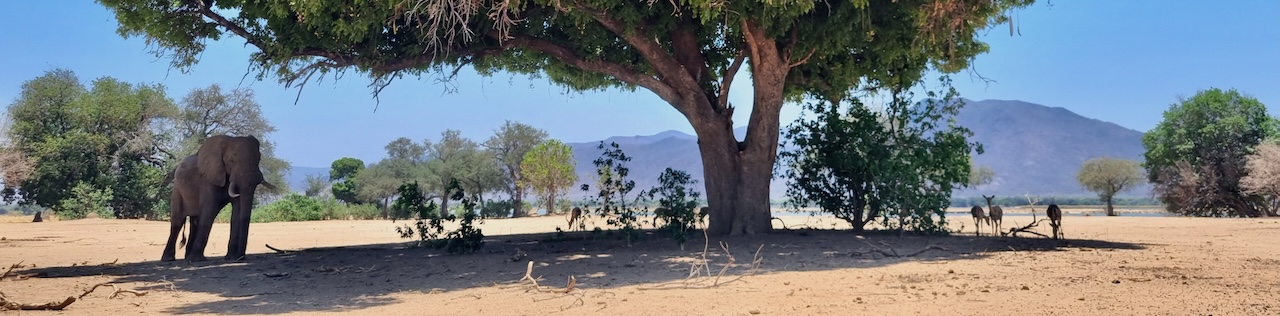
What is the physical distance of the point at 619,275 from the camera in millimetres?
10086

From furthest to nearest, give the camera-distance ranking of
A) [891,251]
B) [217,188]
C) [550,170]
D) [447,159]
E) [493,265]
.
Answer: [447,159] < [550,170] < [217,188] < [891,251] < [493,265]

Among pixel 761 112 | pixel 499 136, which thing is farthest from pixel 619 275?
pixel 499 136

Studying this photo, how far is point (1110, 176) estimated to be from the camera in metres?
55.2

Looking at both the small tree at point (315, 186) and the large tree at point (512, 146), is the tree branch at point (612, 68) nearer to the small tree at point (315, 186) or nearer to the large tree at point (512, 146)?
the large tree at point (512, 146)

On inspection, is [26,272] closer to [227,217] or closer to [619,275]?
[619,275]

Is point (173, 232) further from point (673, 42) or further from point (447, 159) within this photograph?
point (447, 159)

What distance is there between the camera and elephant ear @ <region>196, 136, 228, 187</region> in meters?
13.0

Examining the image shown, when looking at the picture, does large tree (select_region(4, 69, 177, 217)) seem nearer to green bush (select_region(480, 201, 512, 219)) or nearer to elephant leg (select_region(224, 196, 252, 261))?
green bush (select_region(480, 201, 512, 219))

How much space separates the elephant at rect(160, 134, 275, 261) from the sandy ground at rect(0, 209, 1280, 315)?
1.66 ft

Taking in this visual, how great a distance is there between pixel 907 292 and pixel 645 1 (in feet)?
23.2

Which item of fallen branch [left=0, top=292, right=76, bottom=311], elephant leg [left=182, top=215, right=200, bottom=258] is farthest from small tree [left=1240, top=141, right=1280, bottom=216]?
fallen branch [left=0, top=292, right=76, bottom=311]

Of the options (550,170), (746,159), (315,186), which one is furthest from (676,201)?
Answer: (315,186)

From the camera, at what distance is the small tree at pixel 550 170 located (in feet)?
178

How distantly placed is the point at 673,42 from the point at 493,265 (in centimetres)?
638
